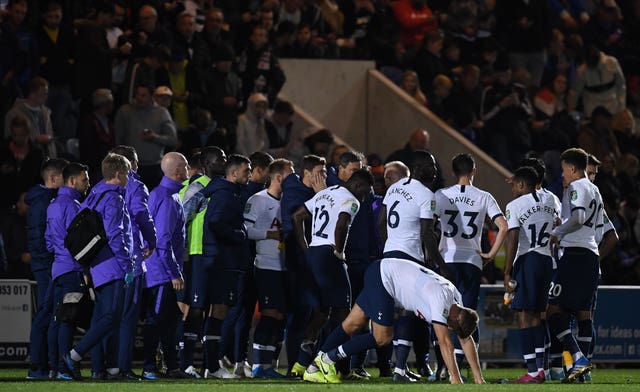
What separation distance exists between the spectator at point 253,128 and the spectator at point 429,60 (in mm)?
4403

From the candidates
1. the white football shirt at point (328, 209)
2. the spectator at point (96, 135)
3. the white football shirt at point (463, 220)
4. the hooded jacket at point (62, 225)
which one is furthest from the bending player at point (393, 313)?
the spectator at point (96, 135)

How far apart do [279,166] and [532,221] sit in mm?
2875

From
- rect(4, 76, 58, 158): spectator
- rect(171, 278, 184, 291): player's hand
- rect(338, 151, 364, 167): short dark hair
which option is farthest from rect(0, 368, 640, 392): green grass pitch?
rect(4, 76, 58, 158): spectator

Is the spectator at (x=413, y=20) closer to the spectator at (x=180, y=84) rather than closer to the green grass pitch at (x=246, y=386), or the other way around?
the spectator at (x=180, y=84)

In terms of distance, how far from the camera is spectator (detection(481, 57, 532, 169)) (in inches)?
992

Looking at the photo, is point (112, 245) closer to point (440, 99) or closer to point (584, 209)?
point (584, 209)

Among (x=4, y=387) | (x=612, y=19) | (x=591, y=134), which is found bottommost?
(x=4, y=387)

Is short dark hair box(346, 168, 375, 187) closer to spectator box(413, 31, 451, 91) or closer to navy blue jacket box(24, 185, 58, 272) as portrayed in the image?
navy blue jacket box(24, 185, 58, 272)

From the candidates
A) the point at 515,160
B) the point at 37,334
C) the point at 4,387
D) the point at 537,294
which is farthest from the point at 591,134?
the point at 4,387

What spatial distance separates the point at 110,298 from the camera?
14500 mm

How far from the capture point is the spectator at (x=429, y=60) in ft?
83.3

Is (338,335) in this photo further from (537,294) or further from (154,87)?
(154,87)

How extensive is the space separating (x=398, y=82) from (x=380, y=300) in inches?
461

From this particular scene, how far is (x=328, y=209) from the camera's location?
15477mm
